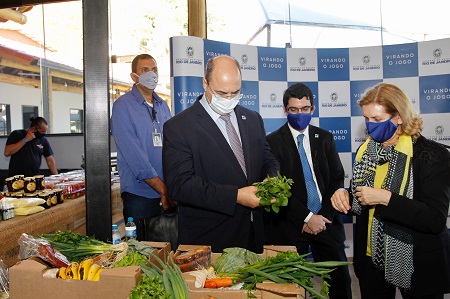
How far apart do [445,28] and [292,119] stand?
3687 millimetres

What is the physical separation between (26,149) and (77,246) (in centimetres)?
416

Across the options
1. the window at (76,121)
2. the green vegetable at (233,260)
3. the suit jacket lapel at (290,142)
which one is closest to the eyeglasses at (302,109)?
the suit jacket lapel at (290,142)

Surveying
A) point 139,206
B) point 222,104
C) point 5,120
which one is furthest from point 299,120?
point 5,120

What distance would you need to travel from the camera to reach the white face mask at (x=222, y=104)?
2.26m

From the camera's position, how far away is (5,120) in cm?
755

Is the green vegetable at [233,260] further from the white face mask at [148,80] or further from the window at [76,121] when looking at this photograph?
the window at [76,121]

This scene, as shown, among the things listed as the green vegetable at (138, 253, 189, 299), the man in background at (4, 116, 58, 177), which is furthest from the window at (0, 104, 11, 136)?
the green vegetable at (138, 253, 189, 299)

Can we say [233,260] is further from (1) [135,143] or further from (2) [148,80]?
(2) [148,80]

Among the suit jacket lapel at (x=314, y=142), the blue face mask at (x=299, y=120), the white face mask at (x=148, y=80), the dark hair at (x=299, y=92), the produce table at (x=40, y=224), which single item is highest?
the white face mask at (x=148, y=80)

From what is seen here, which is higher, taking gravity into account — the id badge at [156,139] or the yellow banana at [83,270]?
the id badge at [156,139]

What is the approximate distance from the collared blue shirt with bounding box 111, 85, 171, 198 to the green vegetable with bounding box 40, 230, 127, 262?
1271 millimetres

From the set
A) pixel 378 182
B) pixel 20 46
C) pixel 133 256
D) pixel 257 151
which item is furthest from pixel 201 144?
pixel 20 46

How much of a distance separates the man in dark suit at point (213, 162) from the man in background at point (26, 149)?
11.7 feet

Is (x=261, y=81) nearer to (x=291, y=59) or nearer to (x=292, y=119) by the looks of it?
(x=291, y=59)
